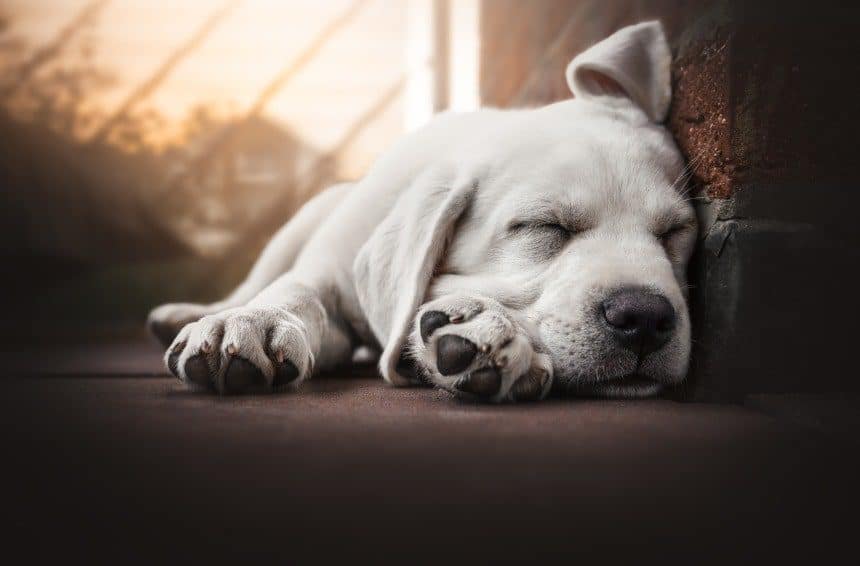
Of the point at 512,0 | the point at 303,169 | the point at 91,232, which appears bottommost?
the point at 91,232

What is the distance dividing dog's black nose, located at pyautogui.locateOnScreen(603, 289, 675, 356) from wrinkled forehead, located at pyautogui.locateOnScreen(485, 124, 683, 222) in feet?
1.26

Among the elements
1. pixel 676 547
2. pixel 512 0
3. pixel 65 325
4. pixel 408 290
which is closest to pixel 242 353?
pixel 408 290

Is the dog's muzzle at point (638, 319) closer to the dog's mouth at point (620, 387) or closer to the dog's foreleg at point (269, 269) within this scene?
the dog's mouth at point (620, 387)

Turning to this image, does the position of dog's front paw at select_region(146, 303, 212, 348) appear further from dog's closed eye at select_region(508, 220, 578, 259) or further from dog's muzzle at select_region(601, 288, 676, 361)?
dog's muzzle at select_region(601, 288, 676, 361)

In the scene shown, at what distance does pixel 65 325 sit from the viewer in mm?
6352

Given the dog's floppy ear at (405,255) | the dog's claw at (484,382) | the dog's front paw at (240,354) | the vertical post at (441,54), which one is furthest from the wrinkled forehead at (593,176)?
the vertical post at (441,54)

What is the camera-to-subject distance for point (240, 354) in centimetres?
196

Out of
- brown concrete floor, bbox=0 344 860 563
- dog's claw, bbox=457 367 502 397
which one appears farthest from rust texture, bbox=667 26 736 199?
dog's claw, bbox=457 367 502 397

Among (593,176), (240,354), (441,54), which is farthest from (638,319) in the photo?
(441,54)

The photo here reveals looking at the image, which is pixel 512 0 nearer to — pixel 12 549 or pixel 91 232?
pixel 12 549

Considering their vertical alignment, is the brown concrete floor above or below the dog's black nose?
below

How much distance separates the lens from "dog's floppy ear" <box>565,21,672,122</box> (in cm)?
256

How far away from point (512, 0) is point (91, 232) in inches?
207

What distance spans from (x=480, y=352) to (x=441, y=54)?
5.27 metres
